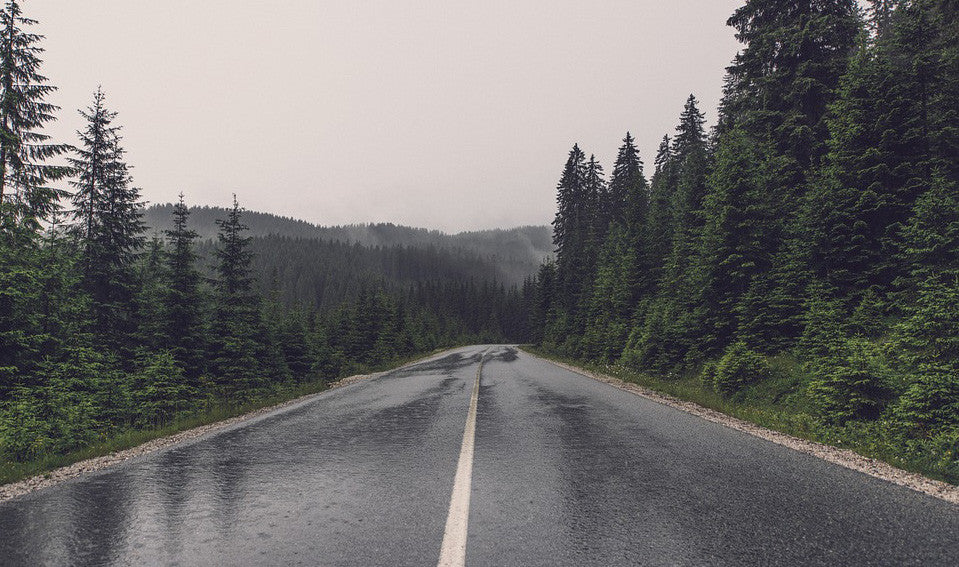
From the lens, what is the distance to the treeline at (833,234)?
7949 millimetres

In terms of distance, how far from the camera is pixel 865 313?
1099 cm

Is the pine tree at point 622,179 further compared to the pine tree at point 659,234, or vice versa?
the pine tree at point 622,179

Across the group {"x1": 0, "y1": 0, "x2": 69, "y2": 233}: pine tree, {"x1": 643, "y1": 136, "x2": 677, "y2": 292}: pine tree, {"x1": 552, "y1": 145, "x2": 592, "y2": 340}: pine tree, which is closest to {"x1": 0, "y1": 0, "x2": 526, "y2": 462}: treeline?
{"x1": 0, "y1": 0, "x2": 69, "y2": 233}: pine tree

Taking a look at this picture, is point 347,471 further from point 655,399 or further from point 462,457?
point 655,399

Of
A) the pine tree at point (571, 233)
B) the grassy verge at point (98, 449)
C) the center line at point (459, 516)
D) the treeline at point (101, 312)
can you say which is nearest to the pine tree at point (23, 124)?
the treeline at point (101, 312)

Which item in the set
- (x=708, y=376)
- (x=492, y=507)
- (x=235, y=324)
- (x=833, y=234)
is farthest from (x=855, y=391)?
(x=235, y=324)

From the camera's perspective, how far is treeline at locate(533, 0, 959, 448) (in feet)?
26.1

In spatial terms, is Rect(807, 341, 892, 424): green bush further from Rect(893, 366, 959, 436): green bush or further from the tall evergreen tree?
the tall evergreen tree

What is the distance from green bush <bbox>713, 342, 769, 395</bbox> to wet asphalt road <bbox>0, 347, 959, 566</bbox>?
239 inches

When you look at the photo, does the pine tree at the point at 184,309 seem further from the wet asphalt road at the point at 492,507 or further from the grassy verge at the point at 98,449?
the wet asphalt road at the point at 492,507

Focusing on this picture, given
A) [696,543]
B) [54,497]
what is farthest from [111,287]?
[696,543]

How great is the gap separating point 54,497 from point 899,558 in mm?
7812

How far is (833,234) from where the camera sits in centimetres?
1279

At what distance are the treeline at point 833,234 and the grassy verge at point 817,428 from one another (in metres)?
0.12
